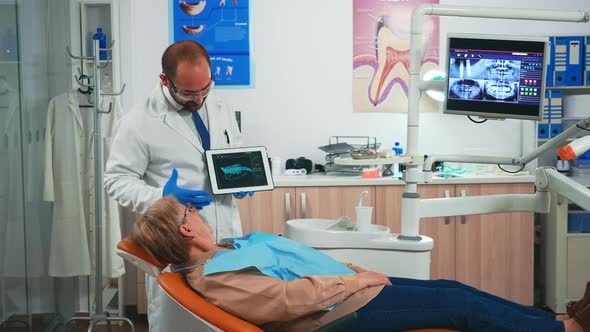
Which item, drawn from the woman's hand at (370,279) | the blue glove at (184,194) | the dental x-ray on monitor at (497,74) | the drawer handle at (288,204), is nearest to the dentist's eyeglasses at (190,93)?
the blue glove at (184,194)

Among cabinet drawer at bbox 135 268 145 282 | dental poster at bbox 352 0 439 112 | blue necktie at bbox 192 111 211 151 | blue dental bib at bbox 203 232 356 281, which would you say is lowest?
cabinet drawer at bbox 135 268 145 282

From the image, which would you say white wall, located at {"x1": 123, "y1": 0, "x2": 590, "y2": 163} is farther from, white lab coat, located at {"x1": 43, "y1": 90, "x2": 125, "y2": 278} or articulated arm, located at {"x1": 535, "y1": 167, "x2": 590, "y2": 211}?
articulated arm, located at {"x1": 535, "y1": 167, "x2": 590, "y2": 211}

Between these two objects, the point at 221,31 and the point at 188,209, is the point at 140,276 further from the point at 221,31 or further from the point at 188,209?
the point at 188,209

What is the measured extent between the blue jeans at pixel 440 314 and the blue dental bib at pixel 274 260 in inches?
6.7

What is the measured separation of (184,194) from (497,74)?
1.24 metres

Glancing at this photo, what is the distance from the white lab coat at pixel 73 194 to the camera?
332 cm

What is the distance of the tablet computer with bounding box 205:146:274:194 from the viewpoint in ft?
7.23

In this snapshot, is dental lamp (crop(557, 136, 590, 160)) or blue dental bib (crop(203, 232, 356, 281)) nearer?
blue dental bib (crop(203, 232, 356, 281))

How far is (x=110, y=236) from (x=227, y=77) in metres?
1.25

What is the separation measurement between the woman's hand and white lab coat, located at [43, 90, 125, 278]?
1918 mm

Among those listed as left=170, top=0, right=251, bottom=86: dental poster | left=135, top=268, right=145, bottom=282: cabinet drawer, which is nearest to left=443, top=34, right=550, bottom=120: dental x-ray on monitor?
left=170, top=0, right=251, bottom=86: dental poster

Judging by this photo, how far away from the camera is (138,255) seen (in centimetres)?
189

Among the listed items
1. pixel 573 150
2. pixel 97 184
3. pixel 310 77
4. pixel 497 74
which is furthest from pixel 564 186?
pixel 97 184

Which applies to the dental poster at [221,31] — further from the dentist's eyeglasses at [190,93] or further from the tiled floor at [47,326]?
the dentist's eyeglasses at [190,93]
